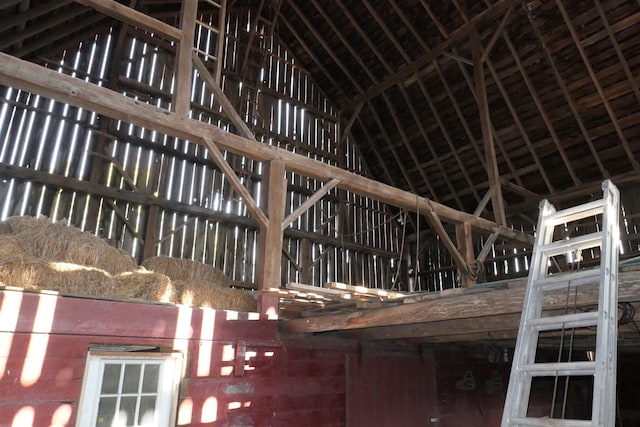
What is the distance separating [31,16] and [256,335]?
21.5 ft

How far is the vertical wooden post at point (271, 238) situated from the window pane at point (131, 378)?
1490mm

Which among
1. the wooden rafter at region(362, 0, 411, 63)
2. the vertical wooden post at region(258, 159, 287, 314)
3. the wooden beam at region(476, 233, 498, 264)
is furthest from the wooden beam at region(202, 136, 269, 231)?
the wooden rafter at region(362, 0, 411, 63)

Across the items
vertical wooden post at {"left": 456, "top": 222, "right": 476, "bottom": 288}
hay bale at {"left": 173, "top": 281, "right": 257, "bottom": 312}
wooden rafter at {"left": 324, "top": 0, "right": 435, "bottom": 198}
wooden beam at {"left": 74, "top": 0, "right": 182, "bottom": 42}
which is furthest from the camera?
wooden rafter at {"left": 324, "top": 0, "right": 435, "bottom": 198}

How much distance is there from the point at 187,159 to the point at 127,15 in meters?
5.21

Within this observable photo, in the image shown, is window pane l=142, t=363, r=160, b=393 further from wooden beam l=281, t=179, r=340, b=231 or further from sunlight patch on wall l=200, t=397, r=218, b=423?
wooden beam l=281, t=179, r=340, b=231

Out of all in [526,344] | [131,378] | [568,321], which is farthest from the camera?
[131,378]

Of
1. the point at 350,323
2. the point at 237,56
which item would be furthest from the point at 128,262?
the point at 237,56

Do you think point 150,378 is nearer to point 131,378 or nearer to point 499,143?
point 131,378

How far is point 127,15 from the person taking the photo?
5523mm

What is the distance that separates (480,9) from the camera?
9922 millimetres

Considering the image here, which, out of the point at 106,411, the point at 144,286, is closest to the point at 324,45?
the point at 144,286

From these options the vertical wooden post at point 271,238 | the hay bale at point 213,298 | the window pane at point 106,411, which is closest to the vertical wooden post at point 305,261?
the vertical wooden post at point 271,238

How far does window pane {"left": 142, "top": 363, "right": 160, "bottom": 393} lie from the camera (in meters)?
4.35

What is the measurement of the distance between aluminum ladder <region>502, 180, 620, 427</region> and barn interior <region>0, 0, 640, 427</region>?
0.24m
